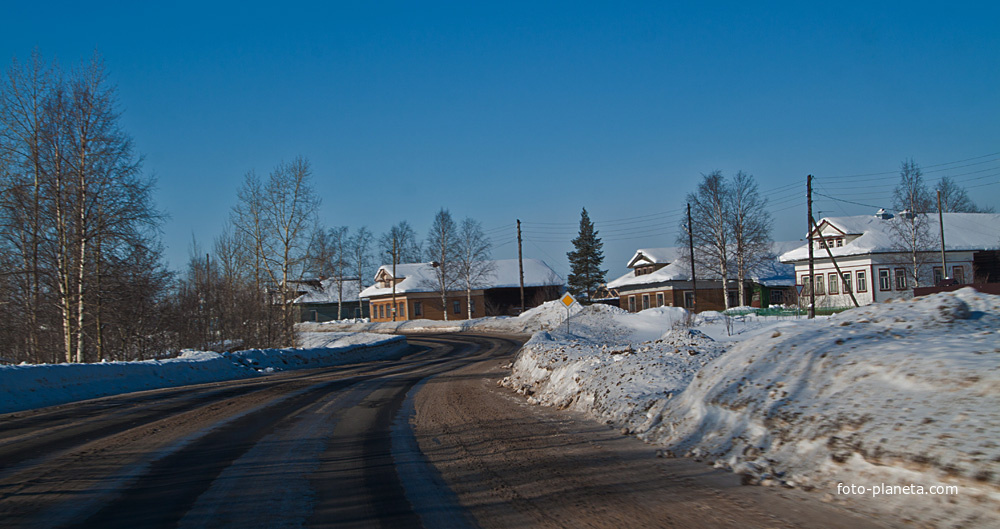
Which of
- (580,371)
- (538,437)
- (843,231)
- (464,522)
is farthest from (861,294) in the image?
(464,522)

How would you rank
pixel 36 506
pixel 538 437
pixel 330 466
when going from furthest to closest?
pixel 538 437 < pixel 330 466 < pixel 36 506

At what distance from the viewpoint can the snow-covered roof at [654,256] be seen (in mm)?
73375

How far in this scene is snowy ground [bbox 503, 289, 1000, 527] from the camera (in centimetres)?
464

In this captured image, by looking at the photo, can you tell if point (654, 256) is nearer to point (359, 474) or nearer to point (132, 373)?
point (132, 373)

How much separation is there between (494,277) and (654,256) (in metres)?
19.2

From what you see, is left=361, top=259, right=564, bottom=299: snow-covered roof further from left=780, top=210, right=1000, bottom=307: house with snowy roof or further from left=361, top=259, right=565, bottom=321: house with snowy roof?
left=780, top=210, right=1000, bottom=307: house with snowy roof

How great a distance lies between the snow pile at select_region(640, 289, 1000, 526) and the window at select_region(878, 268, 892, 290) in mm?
51478

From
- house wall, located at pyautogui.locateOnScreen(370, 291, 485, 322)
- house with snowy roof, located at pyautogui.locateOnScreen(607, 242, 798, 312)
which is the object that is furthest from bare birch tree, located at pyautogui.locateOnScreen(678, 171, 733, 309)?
house wall, located at pyautogui.locateOnScreen(370, 291, 485, 322)

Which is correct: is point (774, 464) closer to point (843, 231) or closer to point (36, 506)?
point (36, 506)

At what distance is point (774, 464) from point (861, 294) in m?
54.8

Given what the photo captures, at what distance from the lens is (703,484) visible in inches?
232

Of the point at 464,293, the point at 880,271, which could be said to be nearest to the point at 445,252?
the point at 464,293

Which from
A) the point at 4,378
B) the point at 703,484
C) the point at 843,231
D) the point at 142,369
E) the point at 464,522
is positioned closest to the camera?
the point at 464,522

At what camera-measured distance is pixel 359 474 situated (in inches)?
261
